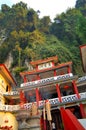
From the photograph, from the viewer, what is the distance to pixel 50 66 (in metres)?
28.6

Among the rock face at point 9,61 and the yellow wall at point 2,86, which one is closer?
the yellow wall at point 2,86

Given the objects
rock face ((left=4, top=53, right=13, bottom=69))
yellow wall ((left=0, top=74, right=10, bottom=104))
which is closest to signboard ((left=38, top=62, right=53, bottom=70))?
yellow wall ((left=0, top=74, right=10, bottom=104))

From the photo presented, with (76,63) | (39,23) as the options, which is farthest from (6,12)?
(76,63)

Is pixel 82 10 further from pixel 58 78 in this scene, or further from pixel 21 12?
pixel 58 78

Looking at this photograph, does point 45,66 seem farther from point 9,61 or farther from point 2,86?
point 9,61

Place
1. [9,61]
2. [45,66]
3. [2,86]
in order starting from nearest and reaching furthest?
[2,86], [45,66], [9,61]

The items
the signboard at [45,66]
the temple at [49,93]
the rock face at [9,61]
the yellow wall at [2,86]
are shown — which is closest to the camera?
the temple at [49,93]

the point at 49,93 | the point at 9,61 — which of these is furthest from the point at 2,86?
the point at 9,61

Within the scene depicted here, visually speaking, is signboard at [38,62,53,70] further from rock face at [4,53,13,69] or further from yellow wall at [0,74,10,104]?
rock face at [4,53,13,69]

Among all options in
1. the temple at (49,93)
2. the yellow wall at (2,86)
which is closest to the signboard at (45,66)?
the temple at (49,93)

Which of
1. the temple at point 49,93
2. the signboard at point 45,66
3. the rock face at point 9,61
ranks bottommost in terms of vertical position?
the temple at point 49,93

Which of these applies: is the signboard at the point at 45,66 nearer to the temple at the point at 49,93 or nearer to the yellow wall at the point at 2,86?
the temple at the point at 49,93

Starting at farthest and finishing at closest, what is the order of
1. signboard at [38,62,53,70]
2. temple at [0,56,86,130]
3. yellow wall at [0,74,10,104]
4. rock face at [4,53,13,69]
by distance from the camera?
rock face at [4,53,13,69] → signboard at [38,62,53,70] → yellow wall at [0,74,10,104] → temple at [0,56,86,130]

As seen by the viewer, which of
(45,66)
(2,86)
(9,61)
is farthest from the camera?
(9,61)
